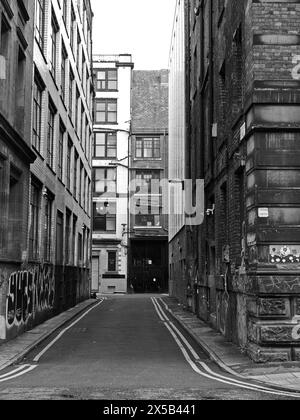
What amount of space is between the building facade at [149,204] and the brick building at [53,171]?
57.7 ft

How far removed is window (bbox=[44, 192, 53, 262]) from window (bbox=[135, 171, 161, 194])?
33.6m

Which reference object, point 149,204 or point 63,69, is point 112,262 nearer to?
point 149,204

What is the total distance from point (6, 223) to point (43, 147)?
6.74 metres

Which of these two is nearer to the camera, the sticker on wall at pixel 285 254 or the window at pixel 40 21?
the sticker on wall at pixel 285 254

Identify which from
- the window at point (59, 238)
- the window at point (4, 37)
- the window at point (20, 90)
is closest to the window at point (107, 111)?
the window at point (59, 238)

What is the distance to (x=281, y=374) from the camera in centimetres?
1084

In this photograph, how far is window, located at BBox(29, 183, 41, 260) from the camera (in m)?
20.6

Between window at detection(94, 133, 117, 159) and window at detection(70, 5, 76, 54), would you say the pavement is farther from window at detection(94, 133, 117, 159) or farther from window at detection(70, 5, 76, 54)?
window at detection(94, 133, 117, 159)

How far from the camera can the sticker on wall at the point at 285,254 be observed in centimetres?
1230

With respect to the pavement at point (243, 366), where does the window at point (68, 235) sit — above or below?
above

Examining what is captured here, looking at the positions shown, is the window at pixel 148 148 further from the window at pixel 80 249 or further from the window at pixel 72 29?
the window at pixel 72 29

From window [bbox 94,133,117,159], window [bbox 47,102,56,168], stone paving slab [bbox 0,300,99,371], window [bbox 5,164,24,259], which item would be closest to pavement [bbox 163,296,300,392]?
stone paving slab [bbox 0,300,99,371]

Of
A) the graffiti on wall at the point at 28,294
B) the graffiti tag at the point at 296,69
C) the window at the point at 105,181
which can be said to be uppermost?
the window at the point at 105,181

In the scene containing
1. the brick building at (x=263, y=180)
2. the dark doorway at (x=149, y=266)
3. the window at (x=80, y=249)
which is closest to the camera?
the brick building at (x=263, y=180)
